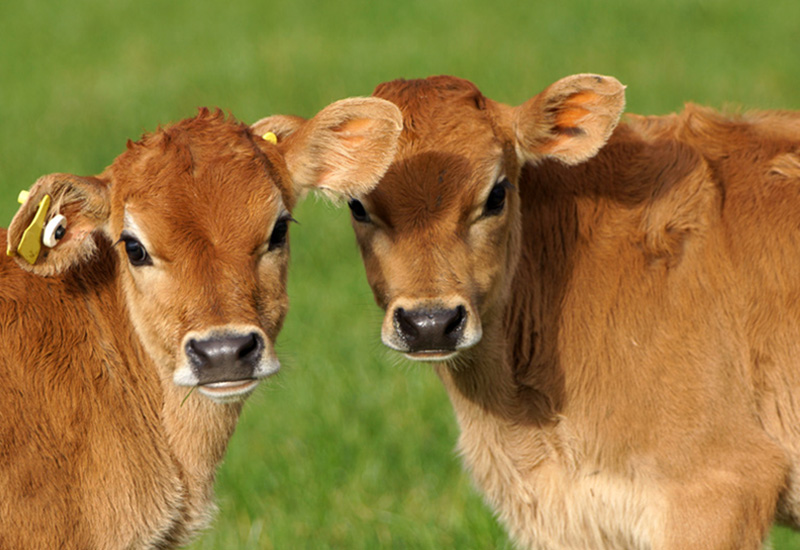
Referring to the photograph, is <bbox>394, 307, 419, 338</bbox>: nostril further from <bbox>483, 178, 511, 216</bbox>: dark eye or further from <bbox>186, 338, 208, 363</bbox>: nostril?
<bbox>186, 338, 208, 363</bbox>: nostril

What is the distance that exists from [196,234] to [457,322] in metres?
1.22

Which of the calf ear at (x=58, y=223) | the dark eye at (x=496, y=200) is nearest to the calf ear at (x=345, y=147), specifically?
the dark eye at (x=496, y=200)

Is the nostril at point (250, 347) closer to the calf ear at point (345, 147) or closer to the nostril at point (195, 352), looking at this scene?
the nostril at point (195, 352)

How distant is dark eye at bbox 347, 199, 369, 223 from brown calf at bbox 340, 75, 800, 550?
15mm

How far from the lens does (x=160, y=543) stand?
5.07 meters

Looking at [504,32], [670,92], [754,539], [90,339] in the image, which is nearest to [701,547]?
[754,539]

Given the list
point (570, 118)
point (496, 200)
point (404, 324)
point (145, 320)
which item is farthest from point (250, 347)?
point (570, 118)

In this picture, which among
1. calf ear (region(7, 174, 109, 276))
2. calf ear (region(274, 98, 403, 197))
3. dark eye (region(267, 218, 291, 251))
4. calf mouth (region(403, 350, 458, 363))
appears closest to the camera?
calf ear (region(7, 174, 109, 276))

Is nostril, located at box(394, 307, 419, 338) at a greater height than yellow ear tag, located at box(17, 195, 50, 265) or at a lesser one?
lesser

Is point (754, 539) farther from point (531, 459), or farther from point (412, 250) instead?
point (412, 250)

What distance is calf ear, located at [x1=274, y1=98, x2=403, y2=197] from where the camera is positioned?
17.2ft

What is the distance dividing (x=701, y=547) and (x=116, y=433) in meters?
2.67

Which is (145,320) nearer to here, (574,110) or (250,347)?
(250,347)

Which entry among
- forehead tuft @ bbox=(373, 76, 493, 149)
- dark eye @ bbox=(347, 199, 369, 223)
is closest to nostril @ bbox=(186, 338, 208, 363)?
dark eye @ bbox=(347, 199, 369, 223)
